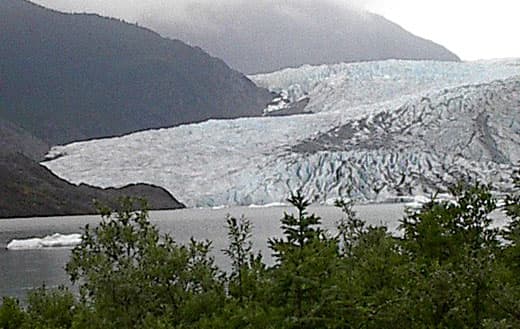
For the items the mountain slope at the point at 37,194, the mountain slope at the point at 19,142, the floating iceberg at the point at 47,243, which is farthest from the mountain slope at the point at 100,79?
the floating iceberg at the point at 47,243

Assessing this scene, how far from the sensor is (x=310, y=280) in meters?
5.46

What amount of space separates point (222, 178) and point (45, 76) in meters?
105

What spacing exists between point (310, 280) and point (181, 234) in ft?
74.7

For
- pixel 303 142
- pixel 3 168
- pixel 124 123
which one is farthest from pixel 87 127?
pixel 303 142

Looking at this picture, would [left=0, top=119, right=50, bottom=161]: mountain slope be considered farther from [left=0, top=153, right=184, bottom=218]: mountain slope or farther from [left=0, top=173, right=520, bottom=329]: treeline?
[left=0, top=173, right=520, bottom=329]: treeline

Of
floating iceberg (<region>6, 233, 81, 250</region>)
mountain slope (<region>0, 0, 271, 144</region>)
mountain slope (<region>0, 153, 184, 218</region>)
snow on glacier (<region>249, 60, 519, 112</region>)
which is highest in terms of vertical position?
mountain slope (<region>0, 0, 271, 144</region>)

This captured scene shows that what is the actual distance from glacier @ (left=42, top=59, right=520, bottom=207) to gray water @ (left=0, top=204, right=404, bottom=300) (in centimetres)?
154

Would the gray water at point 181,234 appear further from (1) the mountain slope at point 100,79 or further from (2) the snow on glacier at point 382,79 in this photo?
(1) the mountain slope at point 100,79

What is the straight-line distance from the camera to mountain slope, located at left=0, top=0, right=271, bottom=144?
414 ft

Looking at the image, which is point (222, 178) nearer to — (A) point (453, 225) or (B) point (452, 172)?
(B) point (452, 172)

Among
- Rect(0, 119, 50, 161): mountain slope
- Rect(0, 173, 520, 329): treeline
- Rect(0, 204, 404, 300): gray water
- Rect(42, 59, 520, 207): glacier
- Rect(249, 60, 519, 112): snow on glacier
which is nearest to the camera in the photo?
Rect(0, 173, 520, 329): treeline

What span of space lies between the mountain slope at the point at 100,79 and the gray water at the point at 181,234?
67.0m

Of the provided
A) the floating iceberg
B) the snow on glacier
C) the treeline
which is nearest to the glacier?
the snow on glacier

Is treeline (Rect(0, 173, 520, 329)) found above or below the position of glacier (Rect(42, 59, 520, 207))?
below
